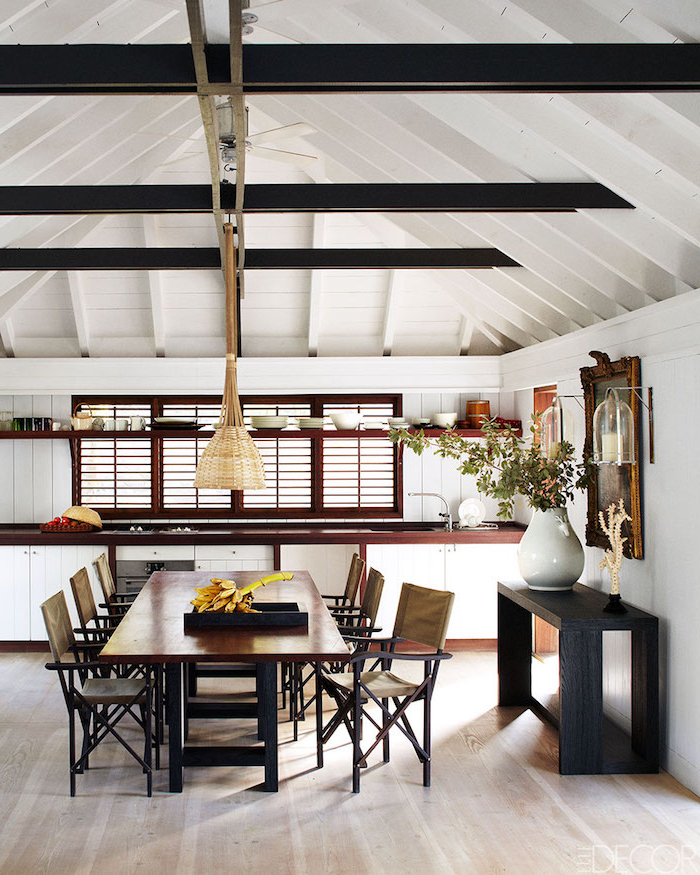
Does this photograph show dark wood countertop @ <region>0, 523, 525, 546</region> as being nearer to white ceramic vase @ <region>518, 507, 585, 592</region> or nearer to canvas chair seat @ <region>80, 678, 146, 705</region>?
white ceramic vase @ <region>518, 507, 585, 592</region>

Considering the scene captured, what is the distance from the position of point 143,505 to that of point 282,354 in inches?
81.4

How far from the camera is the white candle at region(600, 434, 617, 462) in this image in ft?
17.7

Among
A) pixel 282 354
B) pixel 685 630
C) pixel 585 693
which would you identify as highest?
pixel 282 354

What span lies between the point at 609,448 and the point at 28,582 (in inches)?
217

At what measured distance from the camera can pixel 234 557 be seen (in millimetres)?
8469

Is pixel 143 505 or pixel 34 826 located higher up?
pixel 143 505

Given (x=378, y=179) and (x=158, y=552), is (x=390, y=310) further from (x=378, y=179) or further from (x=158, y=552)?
(x=158, y=552)

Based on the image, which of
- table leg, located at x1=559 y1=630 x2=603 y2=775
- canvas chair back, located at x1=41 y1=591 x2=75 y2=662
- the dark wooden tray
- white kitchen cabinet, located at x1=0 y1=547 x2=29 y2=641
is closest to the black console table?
table leg, located at x1=559 y1=630 x2=603 y2=775

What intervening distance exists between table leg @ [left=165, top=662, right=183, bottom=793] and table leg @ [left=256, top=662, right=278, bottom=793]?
0.45 metres

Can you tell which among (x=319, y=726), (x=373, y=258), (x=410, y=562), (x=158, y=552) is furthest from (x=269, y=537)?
(x=319, y=726)

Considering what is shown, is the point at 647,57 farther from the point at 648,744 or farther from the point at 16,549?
the point at 16,549

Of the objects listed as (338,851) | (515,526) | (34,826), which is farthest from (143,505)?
(338,851)

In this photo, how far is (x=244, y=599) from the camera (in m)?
5.57

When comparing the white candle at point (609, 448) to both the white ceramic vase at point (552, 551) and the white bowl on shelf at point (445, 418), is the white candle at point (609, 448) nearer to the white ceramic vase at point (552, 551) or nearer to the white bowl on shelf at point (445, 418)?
the white ceramic vase at point (552, 551)
